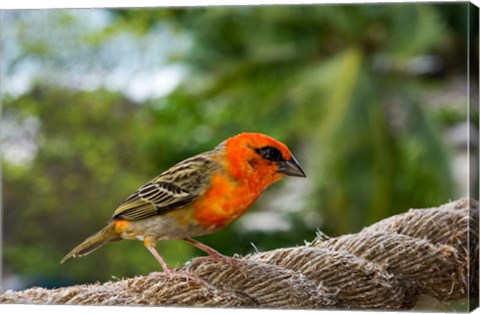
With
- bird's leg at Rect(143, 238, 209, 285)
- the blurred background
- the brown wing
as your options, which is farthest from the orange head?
the blurred background

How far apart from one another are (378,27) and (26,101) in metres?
4.46

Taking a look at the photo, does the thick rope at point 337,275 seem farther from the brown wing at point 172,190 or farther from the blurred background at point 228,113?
the blurred background at point 228,113

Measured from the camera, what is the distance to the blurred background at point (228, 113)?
8945mm

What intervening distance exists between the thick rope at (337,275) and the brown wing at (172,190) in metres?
0.38

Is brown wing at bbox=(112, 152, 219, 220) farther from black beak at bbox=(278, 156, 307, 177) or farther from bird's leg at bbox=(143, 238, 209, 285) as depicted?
black beak at bbox=(278, 156, 307, 177)

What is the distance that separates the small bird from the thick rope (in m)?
0.18

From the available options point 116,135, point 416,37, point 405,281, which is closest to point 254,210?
point 116,135

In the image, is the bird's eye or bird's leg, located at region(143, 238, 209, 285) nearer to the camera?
bird's leg, located at region(143, 238, 209, 285)

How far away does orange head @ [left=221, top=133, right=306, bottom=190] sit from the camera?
6449 millimetres

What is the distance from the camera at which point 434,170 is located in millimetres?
11375

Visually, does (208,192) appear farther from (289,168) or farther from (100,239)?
(100,239)

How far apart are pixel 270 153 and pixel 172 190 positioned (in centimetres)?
60

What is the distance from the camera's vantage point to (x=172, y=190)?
652 cm

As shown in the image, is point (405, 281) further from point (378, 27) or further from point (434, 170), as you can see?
point (378, 27)
